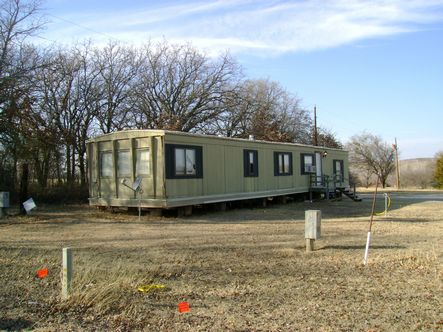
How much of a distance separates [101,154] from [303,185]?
1040 centimetres

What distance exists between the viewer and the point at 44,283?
606 cm

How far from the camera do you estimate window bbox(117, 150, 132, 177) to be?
15.4 meters

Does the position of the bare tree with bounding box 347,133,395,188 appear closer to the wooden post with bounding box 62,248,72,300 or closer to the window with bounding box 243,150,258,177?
the window with bounding box 243,150,258,177

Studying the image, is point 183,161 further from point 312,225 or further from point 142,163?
point 312,225

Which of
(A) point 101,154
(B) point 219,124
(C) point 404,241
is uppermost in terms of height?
(B) point 219,124

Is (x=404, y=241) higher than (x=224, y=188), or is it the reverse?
(x=224, y=188)

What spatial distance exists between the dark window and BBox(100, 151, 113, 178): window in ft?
8.44

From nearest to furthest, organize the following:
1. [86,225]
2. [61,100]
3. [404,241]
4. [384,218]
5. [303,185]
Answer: [404,241], [86,225], [384,218], [303,185], [61,100]

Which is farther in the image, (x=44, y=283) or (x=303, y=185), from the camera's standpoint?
(x=303, y=185)

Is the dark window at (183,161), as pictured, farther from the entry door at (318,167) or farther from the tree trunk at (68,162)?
the tree trunk at (68,162)

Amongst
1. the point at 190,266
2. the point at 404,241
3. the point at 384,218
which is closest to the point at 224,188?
the point at 384,218

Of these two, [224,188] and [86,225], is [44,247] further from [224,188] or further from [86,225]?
[224,188]

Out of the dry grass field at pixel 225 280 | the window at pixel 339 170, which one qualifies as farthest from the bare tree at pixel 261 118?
the dry grass field at pixel 225 280

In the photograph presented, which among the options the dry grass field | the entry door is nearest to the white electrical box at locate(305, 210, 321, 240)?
the dry grass field
